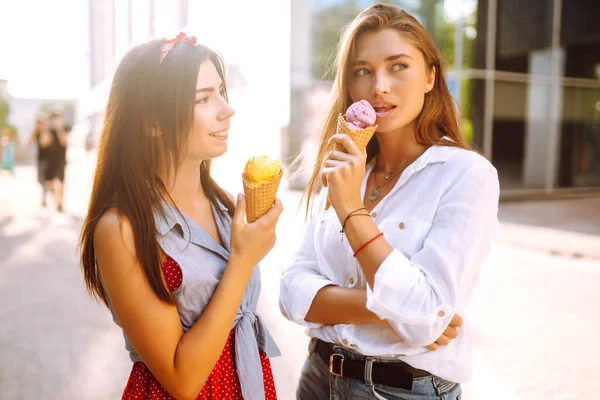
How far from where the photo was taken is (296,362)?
465cm

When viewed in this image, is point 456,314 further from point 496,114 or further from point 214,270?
point 496,114

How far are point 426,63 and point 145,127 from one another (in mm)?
928

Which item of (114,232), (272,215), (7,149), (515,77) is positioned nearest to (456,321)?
(272,215)

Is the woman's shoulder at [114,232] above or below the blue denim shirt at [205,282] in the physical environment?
above

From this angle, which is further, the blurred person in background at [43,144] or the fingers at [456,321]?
the blurred person in background at [43,144]

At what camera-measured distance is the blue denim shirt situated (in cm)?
167

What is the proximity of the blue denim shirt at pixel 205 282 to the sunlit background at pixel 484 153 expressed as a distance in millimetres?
451

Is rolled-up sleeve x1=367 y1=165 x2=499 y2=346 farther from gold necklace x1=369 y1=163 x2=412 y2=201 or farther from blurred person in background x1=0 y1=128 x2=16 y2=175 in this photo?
blurred person in background x1=0 y1=128 x2=16 y2=175

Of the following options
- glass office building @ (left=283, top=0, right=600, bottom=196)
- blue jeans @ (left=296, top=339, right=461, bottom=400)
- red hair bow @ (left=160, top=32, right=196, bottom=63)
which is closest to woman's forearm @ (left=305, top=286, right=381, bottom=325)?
blue jeans @ (left=296, top=339, right=461, bottom=400)

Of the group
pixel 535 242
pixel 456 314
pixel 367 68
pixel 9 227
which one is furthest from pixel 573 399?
pixel 9 227

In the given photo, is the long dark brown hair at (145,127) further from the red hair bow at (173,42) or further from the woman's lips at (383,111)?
the woman's lips at (383,111)

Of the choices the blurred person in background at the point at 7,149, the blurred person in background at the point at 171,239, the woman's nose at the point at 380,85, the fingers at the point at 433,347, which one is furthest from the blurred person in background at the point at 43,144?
the fingers at the point at 433,347

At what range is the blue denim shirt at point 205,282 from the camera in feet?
5.48

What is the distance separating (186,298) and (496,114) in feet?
53.6
